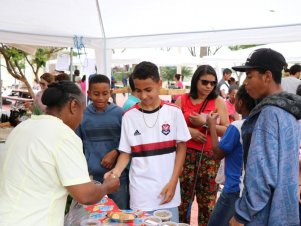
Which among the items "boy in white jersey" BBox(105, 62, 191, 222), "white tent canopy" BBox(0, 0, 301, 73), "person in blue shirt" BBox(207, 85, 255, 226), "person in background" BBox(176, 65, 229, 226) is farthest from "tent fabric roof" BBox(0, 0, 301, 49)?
"boy in white jersey" BBox(105, 62, 191, 222)

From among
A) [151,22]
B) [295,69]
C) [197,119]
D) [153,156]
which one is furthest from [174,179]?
[295,69]

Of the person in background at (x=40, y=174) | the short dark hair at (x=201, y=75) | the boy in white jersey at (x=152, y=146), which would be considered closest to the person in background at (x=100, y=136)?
the boy in white jersey at (x=152, y=146)

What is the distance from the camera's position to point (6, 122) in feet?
17.3

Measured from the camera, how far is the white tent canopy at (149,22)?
3508mm

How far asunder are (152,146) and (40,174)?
2.70 feet

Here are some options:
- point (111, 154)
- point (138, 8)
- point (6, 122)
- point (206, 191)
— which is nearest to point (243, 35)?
point (138, 8)

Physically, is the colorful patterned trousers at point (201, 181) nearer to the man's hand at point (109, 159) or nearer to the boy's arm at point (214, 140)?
the boy's arm at point (214, 140)

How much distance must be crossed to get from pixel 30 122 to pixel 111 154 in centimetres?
102

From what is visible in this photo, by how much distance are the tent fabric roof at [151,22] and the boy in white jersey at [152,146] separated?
1896 millimetres

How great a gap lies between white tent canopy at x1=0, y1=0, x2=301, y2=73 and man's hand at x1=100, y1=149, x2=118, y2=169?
2031 mm

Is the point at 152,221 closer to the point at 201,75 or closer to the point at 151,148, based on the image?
the point at 151,148

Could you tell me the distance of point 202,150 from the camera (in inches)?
106

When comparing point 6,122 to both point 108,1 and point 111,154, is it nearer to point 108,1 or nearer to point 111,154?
point 108,1

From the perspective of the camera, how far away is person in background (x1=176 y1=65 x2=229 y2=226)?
2701 mm
